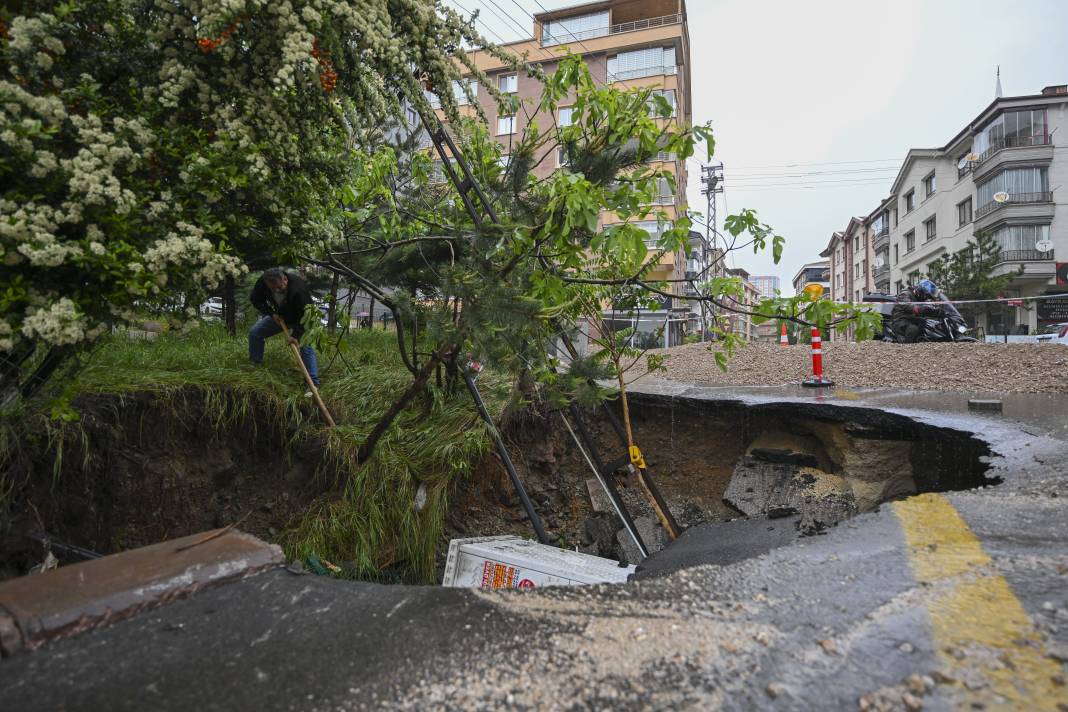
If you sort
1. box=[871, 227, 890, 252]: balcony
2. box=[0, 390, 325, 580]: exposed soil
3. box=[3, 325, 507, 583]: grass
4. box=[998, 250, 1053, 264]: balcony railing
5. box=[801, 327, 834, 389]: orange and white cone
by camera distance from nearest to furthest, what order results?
box=[0, 390, 325, 580]: exposed soil → box=[3, 325, 507, 583]: grass → box=[801, 327, 834, 389]: orange and white cone → box=[998, 250, 1053, 264]: balcony railing → box=[871, 227, 890, 252]: balcony

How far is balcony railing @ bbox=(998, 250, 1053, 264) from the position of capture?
2402cm

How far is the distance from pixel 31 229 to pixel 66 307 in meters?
0.22

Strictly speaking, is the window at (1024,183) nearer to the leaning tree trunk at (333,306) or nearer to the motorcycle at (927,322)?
the motorcycle at (927,322)

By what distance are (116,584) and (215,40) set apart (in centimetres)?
166

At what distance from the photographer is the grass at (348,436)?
4004mm

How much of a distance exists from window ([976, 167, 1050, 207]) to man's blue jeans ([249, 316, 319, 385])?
3071 centimetres

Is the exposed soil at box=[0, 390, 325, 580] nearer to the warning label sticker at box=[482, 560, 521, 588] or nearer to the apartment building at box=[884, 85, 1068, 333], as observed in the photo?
the warning label sticker at box=[482, 560, 521, 588]

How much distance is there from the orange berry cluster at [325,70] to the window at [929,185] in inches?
1414

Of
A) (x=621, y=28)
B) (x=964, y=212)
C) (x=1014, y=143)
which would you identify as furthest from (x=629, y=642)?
(x=964, y=212)

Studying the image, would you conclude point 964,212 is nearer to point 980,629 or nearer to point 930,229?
point 930,229

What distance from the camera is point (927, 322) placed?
980cm

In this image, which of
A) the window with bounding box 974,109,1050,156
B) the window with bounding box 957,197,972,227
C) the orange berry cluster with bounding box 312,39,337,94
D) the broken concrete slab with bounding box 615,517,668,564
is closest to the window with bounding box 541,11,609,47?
the window with bounding box 974,109,1050,156

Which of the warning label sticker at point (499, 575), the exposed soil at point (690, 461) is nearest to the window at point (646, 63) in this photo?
the exposed soil at point (690, 461)

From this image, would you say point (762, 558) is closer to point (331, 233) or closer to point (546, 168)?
point (331, 233)
